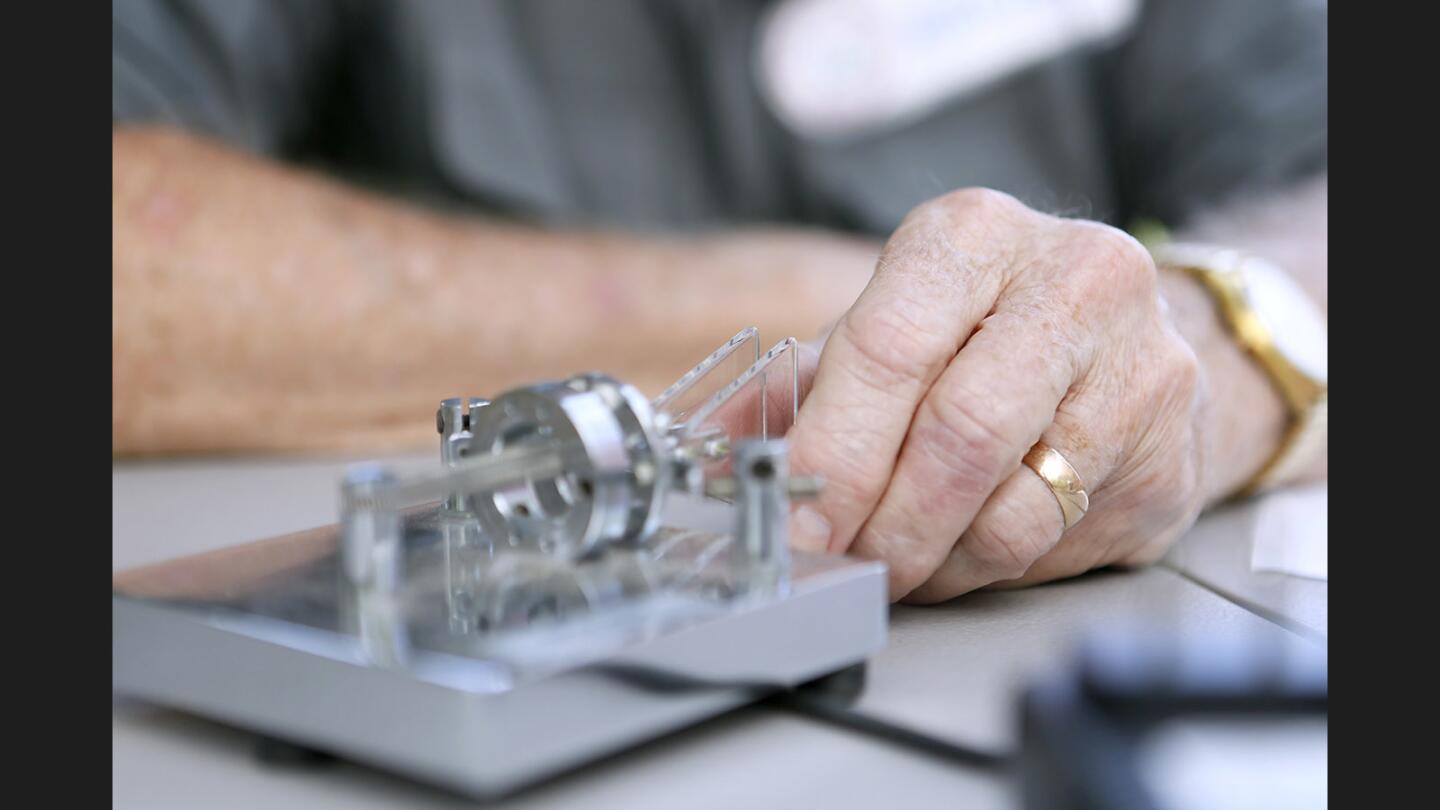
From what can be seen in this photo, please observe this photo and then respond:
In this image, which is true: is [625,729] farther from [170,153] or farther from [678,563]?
[170,153]

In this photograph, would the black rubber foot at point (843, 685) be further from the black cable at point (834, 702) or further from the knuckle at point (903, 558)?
the knuckle at point (903, 558)

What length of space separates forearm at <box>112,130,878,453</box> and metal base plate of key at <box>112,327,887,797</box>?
93 centimetres

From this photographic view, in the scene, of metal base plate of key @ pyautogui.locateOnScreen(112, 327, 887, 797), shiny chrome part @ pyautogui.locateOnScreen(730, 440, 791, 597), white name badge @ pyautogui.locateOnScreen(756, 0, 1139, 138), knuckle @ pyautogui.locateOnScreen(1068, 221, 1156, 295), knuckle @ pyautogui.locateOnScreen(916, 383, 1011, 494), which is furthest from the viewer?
white name badge @ pyautogui.locateOnScreen(756, 0, 1139, 138)

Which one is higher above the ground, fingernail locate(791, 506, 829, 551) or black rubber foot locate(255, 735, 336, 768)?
fingernail locate(791, 506, 829, 551)

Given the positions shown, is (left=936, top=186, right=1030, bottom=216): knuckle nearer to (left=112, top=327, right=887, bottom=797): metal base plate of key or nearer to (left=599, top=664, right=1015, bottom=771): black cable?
(left=112, top=327, right=887, bottom=797): metal base plate of key

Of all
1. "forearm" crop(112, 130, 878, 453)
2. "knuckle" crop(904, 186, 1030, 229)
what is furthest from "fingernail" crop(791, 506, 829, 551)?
"forearm" crop(112, 130, 878, 453)

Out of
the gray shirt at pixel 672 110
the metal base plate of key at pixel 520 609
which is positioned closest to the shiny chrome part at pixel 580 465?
the metal base plate of key at pixel 520 609

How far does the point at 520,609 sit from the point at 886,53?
150 cm

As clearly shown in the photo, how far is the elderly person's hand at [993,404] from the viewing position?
720 millimetres

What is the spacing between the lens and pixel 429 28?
175 cm

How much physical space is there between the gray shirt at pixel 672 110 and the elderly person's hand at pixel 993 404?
855mm

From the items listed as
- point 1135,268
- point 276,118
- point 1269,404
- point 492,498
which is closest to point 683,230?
point 276,118

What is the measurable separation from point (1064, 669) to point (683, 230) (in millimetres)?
1415

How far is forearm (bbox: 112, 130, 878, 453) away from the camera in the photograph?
5.14 feet
